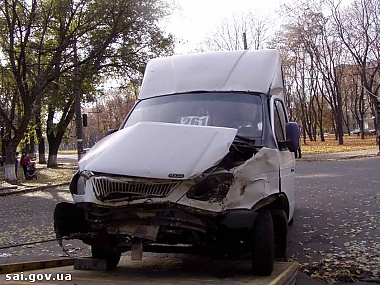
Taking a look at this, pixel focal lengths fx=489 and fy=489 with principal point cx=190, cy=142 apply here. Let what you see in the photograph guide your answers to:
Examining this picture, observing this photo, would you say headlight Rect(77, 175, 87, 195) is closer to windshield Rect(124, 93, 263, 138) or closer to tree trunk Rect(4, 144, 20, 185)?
windshield Rect(124, 93, 263, 138)

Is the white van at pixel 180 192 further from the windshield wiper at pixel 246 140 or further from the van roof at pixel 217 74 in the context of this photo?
the van roof at pixel 217 74

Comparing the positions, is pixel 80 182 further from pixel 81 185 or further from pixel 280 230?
pixel 280 230

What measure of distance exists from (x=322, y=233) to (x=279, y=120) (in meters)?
2.79

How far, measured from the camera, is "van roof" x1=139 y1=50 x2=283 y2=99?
670 cm

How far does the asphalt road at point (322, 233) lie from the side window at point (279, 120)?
1.78 meters

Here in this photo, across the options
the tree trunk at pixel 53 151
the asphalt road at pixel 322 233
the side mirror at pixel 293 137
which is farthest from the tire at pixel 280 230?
the tree trunk at pixel 53 151

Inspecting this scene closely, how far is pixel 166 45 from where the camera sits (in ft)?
99.2

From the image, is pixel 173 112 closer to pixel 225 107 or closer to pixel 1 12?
pixel 225 107

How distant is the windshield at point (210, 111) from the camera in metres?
6.08

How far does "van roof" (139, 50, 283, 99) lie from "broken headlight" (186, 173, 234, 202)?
2.21 meters

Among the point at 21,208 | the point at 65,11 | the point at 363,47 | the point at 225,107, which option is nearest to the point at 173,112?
the point at 225,107

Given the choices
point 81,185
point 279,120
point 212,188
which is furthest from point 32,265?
point 279,120

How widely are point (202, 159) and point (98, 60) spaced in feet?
80.0

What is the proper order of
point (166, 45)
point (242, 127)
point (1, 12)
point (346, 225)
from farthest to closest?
1. point (166, 45)
2. point (1, 12)
3. point (346, 225)
4. point (242, 127)
